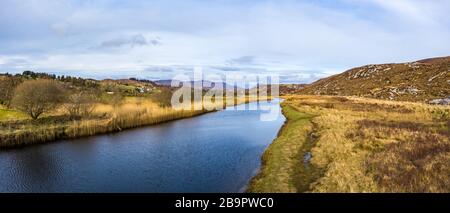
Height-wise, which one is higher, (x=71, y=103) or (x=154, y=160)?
(x=71, y=103)

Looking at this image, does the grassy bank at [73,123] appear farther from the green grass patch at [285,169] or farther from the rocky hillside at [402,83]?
the rocky hillside at [402,83]

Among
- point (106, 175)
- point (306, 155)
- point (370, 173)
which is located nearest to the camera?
point (370, 173)

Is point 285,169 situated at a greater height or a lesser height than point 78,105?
lesser

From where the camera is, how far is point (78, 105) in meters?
40.1

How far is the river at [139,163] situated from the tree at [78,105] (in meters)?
8.09

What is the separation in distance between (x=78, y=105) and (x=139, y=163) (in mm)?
21405

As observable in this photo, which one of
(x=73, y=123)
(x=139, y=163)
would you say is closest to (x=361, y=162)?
(x=139, y=163)

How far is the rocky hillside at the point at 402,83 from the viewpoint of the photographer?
7306 cm

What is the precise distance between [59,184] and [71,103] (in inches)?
946

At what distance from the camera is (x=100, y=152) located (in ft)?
87.0

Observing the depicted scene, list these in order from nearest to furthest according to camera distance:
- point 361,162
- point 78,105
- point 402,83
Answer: point 361,162
point 78,105
point 402,83

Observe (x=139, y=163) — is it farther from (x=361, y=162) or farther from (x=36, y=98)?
(x=36, y=98)
